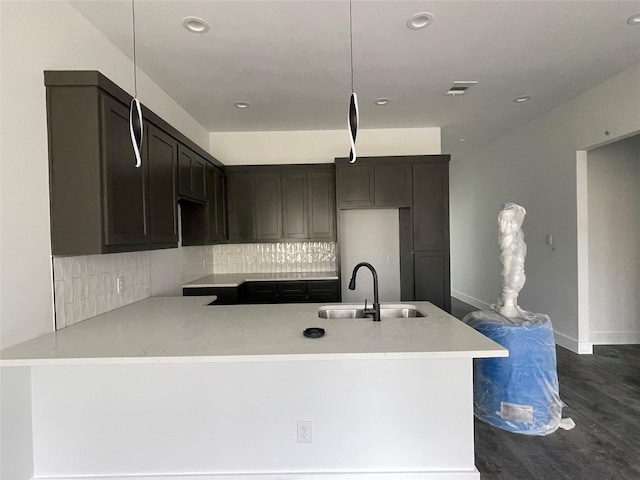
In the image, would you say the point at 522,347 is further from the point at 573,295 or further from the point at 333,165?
the point at 333,165

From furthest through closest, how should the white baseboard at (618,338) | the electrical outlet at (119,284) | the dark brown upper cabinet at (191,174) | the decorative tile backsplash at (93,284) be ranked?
the white baseboard at (618,338)
the dark brown upper cabinet at (191,174)
the electrical outlet at (119,284)
the decorative tile backsplash at (93,284)

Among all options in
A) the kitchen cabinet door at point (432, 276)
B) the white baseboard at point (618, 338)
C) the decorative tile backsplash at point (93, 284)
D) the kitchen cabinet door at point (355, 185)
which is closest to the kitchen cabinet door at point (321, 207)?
the kitchen cabinet door at point (355, 185)

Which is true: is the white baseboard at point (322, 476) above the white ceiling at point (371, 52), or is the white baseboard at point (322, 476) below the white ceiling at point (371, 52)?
below

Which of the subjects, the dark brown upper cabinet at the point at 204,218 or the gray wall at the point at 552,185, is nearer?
the gray wall at the point at 552,185

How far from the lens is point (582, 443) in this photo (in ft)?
7.47

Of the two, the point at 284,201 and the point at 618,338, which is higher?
the point at 284,201

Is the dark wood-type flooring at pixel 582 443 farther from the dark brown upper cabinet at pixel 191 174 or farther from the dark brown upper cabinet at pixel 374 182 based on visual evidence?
the dark brown upper cabinet at pixel 191 174

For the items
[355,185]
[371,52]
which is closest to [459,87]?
[371,52]

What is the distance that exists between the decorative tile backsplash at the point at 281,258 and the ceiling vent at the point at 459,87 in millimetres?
2318

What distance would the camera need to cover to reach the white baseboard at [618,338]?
4.10 meters

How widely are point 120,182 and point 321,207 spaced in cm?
270

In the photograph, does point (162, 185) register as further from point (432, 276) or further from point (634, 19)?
point (634, 19)

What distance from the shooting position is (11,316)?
1.72 m

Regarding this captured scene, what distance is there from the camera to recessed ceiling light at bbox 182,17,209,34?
2.26 meters
